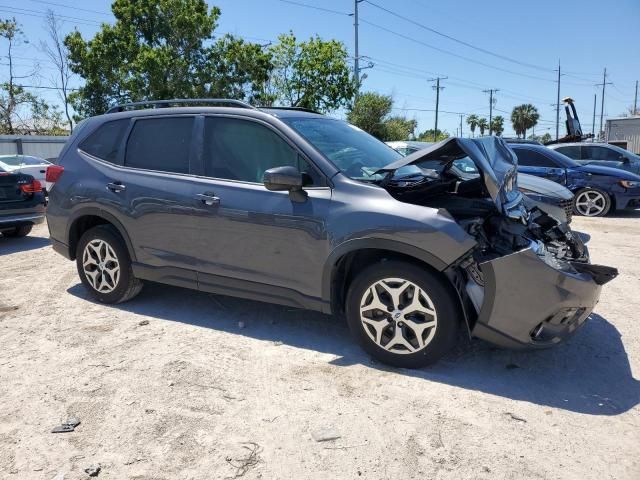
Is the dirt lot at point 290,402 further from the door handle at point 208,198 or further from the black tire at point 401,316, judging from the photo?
the door handle at point 208,198

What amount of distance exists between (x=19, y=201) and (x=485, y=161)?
7437 mm

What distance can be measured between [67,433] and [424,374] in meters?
2.20

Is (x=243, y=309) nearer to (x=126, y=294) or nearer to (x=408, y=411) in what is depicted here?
(x=126, y=294)

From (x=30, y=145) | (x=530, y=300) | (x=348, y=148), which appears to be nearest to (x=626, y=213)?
(x=348, y=148)

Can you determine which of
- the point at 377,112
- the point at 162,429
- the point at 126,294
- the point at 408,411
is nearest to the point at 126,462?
the point at 162,429

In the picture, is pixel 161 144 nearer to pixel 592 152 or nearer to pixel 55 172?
pixel 55 172

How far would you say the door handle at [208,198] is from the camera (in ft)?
13.5

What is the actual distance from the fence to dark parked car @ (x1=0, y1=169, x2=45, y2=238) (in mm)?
24249

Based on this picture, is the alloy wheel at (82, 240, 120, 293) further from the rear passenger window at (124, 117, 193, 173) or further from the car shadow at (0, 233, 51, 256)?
the car shadow at (0, 233, 51, 256)

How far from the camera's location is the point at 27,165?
587 inches

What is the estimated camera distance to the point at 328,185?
3.73 meters

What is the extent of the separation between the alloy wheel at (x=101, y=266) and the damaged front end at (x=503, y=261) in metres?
2.76

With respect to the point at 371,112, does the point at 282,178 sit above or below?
below

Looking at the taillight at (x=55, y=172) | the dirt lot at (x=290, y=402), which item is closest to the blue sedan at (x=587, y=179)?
the dirt lot at (x=290, y=402)
